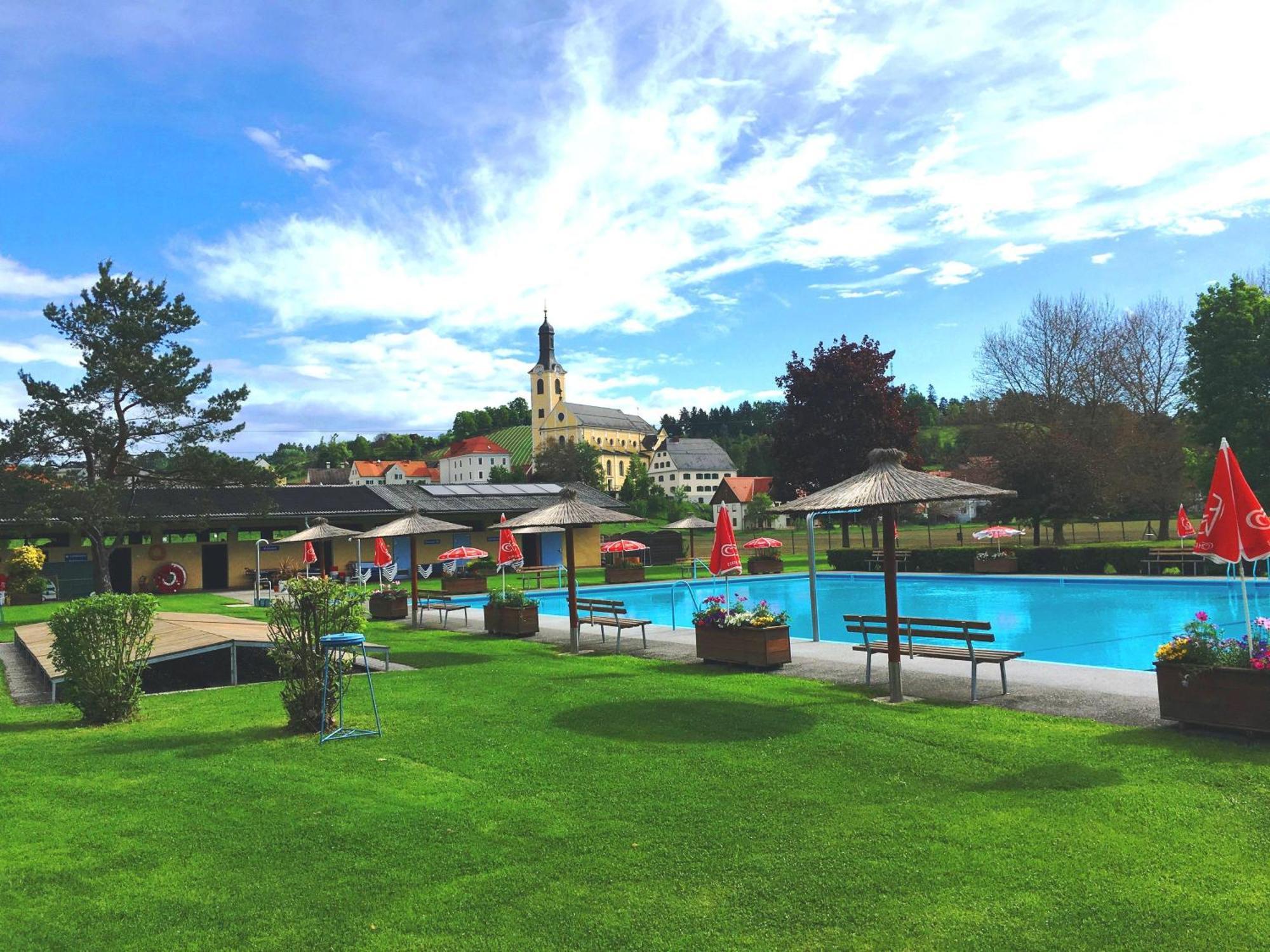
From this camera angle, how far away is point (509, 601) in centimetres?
1720

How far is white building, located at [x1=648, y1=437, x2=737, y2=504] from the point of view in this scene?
126 m

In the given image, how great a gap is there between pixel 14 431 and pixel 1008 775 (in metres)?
29.0

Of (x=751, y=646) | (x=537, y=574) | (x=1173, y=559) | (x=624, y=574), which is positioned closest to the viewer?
(x=751, y=646)

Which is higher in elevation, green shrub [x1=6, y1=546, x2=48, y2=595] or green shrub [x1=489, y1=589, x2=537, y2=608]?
green shrub [x1=6, y1=546, x2=48, y2=595]

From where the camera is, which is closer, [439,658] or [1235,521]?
[1235,521]

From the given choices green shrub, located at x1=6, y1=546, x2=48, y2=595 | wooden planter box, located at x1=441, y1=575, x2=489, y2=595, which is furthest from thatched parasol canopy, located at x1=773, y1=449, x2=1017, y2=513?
green shrub, located at x1=6, y1=546, x2=48, y2=595

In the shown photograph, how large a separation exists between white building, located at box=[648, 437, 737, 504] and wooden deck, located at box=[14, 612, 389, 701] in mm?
108679

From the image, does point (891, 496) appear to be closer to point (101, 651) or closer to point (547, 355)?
point (101, 651)

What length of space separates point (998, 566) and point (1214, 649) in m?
24.2

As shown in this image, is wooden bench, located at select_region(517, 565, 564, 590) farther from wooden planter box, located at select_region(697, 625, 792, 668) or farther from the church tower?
the church tower

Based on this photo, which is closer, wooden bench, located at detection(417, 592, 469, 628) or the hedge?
wooden bench, located at detection(417, 592, 469, 628)

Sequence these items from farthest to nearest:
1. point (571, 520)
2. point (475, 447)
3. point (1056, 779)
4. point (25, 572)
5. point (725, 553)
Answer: point (475, 447), point (25, 572), point (571, 520), point (725, 553), point (1056, 779)

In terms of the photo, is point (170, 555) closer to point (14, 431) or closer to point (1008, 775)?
point (14, 431)

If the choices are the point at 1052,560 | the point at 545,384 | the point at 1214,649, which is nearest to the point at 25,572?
the point at 1214,649
